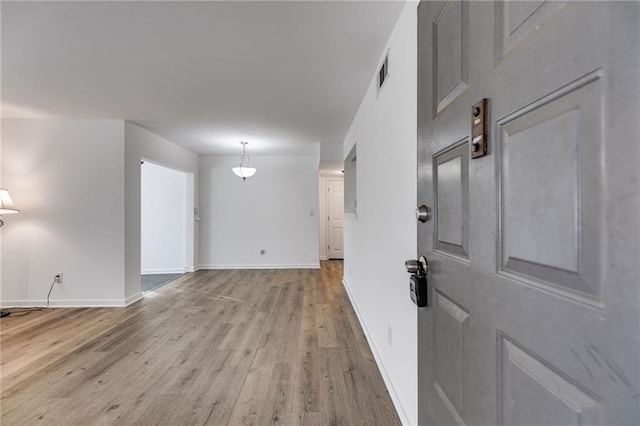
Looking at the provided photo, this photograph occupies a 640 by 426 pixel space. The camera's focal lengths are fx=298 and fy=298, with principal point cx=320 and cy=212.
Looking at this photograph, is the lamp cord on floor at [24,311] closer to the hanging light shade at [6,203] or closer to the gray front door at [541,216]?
the hanging light shade at [6,203]

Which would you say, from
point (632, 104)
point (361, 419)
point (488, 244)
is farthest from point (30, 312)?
point (632, 104)

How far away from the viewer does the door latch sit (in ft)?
3.45

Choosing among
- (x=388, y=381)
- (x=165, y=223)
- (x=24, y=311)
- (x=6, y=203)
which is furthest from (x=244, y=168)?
(x=388, y=381)

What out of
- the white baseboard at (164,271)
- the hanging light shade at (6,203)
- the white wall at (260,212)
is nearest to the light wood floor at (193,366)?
the hanging light shade at (6,203)

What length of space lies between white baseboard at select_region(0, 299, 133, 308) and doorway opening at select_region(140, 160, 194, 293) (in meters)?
2.14

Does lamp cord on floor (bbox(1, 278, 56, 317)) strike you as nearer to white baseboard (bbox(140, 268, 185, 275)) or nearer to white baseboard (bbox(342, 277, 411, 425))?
white baseboard (bbox(140, 268, 185, 275))

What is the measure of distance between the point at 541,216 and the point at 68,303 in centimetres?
504

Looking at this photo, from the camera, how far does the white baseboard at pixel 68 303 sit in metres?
3.81

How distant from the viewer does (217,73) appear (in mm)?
2510

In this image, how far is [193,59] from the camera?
228 cm

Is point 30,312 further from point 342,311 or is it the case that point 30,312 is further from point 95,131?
point 342,311

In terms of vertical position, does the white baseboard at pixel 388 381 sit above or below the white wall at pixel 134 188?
below

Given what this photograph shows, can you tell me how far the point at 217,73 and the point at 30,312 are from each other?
149 inches

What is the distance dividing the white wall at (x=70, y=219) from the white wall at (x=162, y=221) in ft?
7.08
